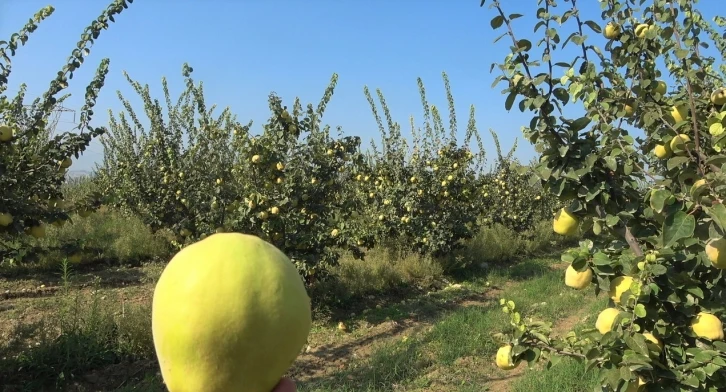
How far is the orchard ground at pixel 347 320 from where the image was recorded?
4.20 metres

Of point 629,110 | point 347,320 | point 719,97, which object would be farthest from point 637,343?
point 347,320

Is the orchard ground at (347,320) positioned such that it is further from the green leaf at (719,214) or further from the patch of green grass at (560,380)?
the green leaf at (719,214)

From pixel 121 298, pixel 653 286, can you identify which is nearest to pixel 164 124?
pixel 121 298

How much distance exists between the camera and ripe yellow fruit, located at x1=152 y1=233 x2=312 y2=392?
750 mm

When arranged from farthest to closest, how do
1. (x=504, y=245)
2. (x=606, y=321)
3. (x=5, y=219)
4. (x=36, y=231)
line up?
1. (x=504, y=245)
2. (x=36, y=231)
3. (x=5, y=219)
4. (x=606, y=321)

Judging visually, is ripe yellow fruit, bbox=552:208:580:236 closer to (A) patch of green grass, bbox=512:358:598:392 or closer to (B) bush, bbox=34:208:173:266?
(A) patch of green grass, bbox=512:358:598:392

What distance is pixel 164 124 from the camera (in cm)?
848

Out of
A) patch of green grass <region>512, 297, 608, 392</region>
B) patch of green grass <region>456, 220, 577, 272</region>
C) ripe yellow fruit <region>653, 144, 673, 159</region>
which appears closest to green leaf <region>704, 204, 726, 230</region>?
ripe yellow fruit <region>653, 144, 673, 159</region>

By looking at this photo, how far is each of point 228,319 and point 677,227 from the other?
1619 millimetres

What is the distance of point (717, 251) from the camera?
65.6 inches

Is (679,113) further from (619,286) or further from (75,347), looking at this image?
(75,347)

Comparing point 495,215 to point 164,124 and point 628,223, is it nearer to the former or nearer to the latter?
point 164,124

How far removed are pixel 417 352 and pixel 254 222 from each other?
2.32 metres

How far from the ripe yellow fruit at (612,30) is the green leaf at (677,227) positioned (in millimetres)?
1204
